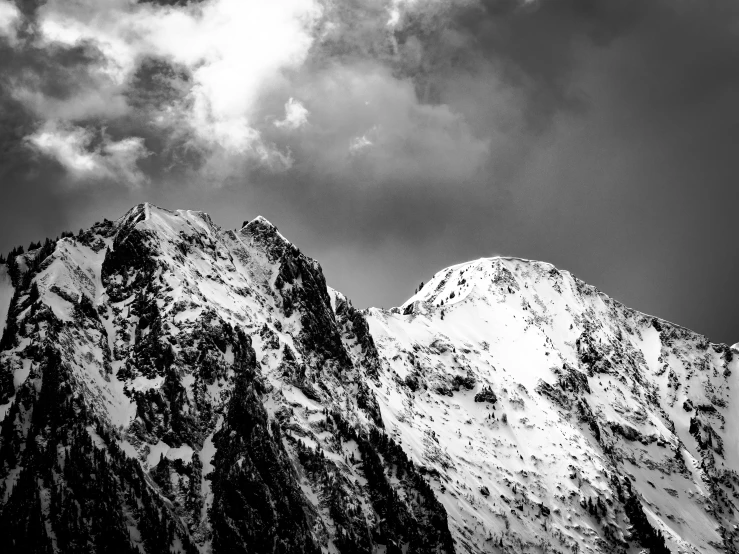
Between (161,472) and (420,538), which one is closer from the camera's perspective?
(161,472)

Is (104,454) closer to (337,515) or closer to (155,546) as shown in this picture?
(155,546)

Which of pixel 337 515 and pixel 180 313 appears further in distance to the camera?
pixel 180 313

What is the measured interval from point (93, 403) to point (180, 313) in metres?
35.6

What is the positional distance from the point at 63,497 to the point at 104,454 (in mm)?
12642

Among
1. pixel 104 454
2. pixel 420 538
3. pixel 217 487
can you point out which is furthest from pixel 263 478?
pixel 420 538

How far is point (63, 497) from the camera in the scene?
152000mm

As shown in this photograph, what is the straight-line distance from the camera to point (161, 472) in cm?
16888

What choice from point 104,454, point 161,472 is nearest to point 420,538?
point 161,472

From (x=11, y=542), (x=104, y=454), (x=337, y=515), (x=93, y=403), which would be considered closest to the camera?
(x=11, y=542)

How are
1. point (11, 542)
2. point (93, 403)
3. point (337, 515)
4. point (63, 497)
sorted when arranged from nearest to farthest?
point (11, 542) < point (63, 497) < point (93, 403) < point (337, 515)

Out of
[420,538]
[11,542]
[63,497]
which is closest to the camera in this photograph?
[11,542]

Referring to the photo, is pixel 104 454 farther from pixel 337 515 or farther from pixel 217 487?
pixel 337 515

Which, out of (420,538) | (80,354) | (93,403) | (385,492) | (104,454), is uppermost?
(80,354)

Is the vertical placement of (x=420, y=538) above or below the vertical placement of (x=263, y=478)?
below
